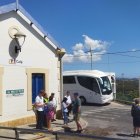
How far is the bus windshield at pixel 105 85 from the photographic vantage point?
1109 inches

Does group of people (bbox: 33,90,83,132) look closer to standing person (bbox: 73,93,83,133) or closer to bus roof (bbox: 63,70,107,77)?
standing person (bbox: 73,93,83,133)

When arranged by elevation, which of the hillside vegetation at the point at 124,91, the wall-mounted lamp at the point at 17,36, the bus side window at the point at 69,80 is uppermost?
the wall-mounted lamp at the point at 17,36

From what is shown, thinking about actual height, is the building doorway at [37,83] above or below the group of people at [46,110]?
above

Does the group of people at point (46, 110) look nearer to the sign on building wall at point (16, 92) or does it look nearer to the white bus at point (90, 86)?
the sign on building wall at point (16, 92)

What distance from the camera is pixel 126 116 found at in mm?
21516

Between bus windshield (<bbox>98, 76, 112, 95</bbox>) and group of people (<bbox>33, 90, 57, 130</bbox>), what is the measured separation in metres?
13.0

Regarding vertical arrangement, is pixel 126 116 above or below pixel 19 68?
below

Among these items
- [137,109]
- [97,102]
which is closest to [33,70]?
[137,109]

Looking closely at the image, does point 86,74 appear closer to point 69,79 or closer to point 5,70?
point 69,79

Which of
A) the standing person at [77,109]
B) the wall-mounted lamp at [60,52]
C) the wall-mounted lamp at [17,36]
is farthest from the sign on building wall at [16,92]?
the wall-mounted lamp at [60,52]

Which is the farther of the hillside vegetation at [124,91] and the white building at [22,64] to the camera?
the hillside vegetation at [124,91]

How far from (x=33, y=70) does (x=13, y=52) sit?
60.5 inches

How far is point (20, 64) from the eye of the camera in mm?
15508

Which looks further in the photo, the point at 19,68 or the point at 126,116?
the point at 126,116
